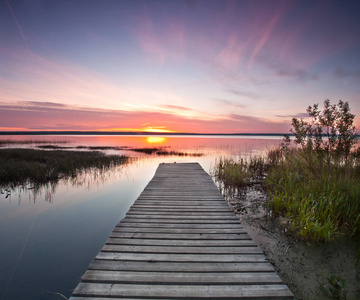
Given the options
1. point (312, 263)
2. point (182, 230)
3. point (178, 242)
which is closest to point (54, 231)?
point (182, 230)

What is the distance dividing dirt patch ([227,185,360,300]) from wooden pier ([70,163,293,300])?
0.87 metres

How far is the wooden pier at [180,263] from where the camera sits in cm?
181

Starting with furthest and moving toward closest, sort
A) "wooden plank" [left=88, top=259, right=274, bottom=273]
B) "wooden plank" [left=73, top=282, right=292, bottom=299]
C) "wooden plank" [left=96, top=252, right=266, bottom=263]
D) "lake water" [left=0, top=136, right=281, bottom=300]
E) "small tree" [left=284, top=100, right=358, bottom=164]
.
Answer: "small tree" [left=284, top=100, right=358, bottom=164]
"lake water" [left=0, top=136, right=281, bottom=300]
"wooden plank" [left=96, top=252, right=266, bottom=263]
"wooden plank" [left=88, top=259, right=274, bottom=273]
"wooden plank" [left=73, top=282, right=292, bottom=299]

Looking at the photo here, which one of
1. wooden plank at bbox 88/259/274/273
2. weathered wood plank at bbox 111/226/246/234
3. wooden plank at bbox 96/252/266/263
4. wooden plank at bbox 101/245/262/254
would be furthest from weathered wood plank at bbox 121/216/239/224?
wooden plank at bbox 88/259/274/273

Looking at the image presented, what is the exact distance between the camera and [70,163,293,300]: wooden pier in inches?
71.3

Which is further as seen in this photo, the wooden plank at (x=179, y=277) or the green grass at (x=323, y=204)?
the green grass at (x=323, y=204)

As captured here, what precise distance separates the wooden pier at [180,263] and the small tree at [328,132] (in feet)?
14.2

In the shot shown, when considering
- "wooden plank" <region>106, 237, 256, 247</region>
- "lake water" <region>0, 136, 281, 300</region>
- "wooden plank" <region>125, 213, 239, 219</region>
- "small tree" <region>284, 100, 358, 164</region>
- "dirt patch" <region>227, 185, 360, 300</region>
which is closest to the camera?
"dirt patch" <region>227, 185, 360, 300</region>

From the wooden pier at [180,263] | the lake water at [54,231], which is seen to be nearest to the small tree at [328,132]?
the wooden pier at [180,263]

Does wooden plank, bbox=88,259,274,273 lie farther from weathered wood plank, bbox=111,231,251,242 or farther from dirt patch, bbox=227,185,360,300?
dirt patch, bbox=227,185,360,300

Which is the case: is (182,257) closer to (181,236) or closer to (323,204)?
(181,236)

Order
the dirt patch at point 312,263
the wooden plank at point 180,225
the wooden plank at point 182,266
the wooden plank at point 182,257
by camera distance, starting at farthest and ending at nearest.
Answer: the wooden plank at point 180,225
the dirt patch at point 312,263
the wooden plank at point 182,257
the wooden plank at point 182,266

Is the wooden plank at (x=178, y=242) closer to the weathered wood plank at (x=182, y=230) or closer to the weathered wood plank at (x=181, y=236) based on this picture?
the weathered wood plank at (x=181, y=236)

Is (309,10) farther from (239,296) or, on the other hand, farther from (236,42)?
(239,296)
